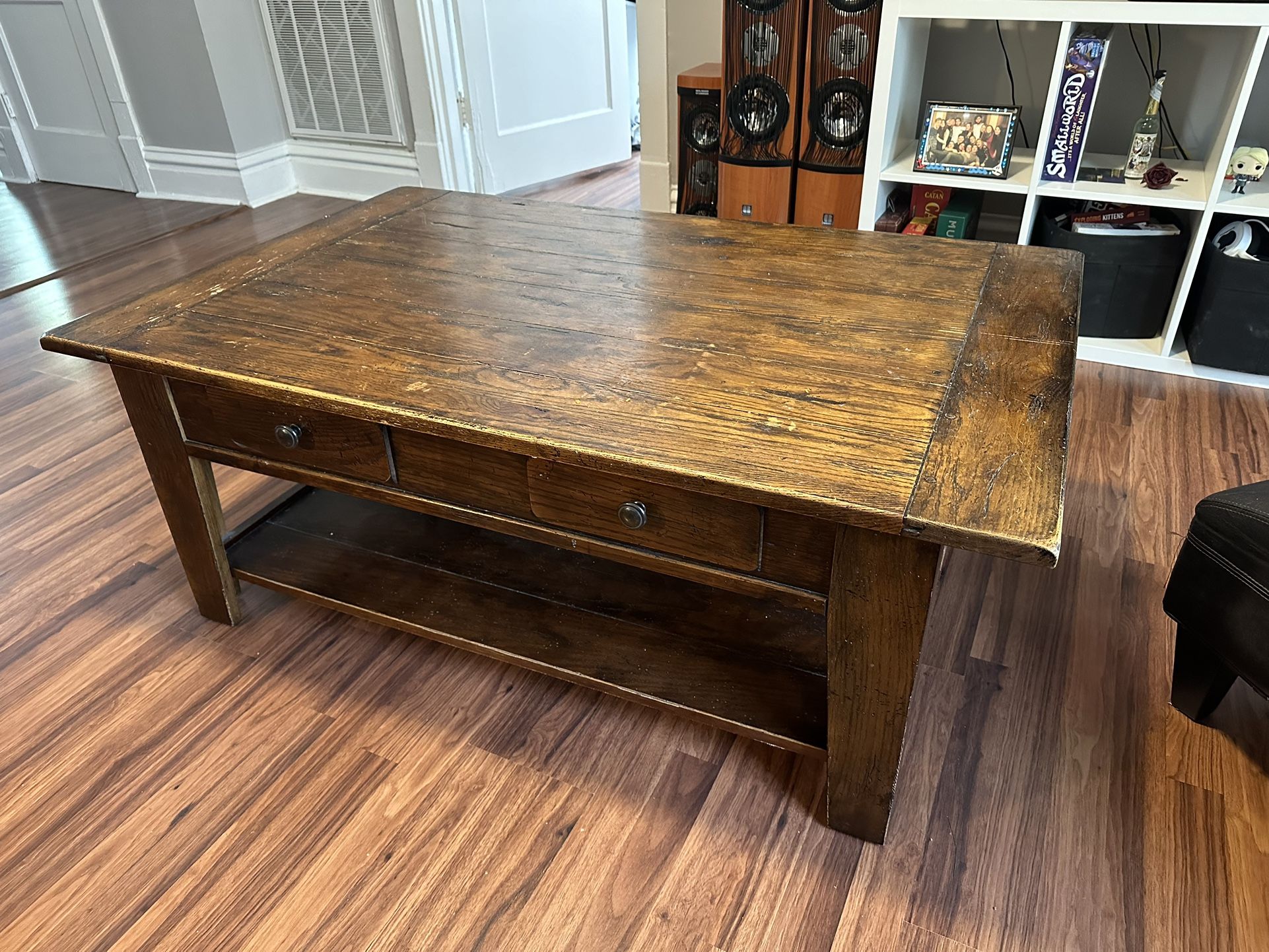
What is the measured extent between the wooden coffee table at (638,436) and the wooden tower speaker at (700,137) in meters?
1.42

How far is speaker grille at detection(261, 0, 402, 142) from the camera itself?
348 centimetres

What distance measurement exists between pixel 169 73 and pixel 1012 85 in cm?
328

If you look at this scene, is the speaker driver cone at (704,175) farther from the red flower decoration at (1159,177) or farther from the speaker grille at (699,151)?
the red flower decoration at (1159,177)

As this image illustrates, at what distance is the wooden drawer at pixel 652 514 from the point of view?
99cm

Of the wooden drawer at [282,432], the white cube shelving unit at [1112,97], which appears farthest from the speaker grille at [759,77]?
the wooden drawer at [282,432]

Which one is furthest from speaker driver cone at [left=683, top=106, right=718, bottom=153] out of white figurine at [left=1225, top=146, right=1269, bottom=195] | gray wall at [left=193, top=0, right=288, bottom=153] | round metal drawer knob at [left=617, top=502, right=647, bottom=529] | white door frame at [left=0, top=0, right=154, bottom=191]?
white door frame at [left=0, top=0, right=154, bottom=191]

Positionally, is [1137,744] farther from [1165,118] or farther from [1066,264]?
[1165,118]

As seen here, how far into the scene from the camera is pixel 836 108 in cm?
258

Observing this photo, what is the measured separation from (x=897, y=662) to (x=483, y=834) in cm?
61

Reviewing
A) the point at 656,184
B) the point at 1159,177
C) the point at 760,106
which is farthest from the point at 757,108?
the point at 1159,177

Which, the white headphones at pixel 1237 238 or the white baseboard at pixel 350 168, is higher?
the white headphones at pixel 1237 238

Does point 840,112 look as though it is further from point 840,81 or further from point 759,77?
point 759,77

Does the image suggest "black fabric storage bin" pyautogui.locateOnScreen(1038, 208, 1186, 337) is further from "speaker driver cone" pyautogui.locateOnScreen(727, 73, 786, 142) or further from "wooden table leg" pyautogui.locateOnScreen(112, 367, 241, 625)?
"wooden table leg" pyautogui.locateOnScreen(112, 367, 241, 625)

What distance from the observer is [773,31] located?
8.35ft
